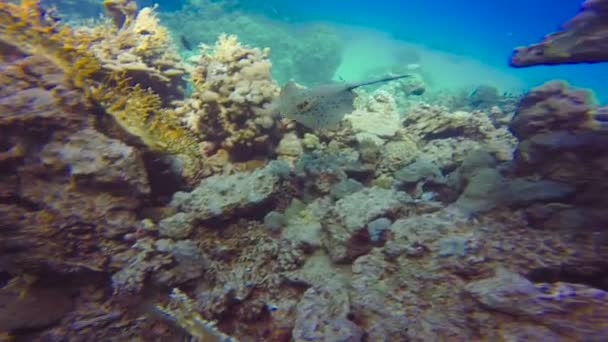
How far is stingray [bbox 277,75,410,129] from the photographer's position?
520cm

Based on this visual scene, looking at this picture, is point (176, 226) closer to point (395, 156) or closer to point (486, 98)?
point (395, 156)

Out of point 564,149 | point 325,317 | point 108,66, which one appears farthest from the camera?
point 108,66

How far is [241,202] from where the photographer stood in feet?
14.6

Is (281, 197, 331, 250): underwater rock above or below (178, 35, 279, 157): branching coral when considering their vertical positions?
below

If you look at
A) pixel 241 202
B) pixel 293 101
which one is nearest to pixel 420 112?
pixel 293 101

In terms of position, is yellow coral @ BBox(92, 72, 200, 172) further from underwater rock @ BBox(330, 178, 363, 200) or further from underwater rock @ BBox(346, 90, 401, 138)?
underwater rock @ BBox(346, 90, 401, 138)

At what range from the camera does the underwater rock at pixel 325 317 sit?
265 centimetres

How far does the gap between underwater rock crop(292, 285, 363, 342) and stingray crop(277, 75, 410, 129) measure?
2875mm

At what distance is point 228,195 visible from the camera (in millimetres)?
4516

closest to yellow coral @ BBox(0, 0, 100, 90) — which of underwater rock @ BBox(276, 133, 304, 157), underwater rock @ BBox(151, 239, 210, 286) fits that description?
underwater rock @ BBox(151, 239, 210, 286)

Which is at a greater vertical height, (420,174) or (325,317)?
(420,174)

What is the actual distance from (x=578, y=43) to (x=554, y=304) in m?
2.91

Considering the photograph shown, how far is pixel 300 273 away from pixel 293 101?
9.48 feet

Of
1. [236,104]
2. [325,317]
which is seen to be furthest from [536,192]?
[236,104]
